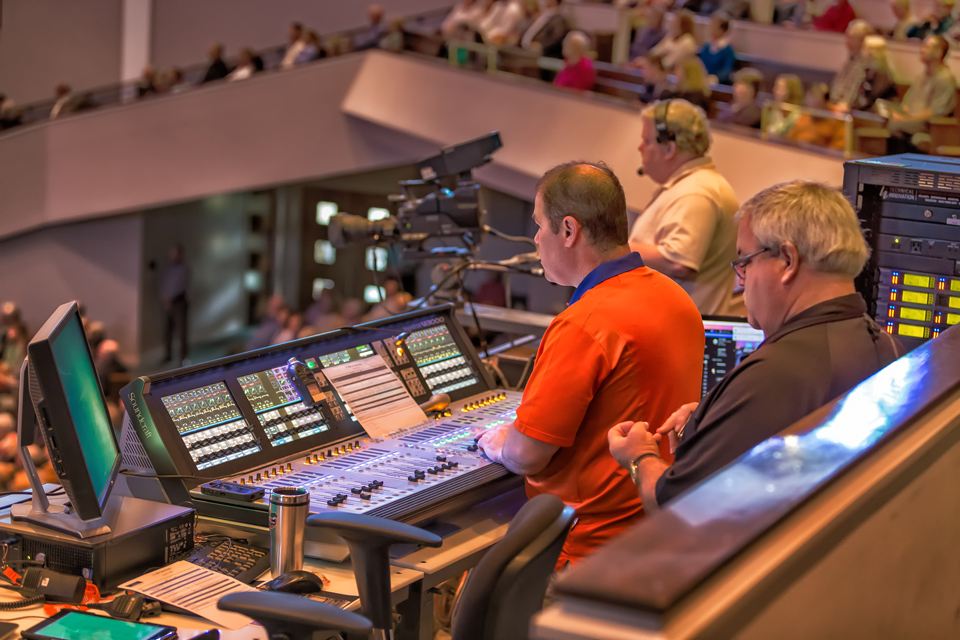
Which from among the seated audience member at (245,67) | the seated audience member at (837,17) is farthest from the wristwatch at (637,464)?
the seated audience member at (245,67)

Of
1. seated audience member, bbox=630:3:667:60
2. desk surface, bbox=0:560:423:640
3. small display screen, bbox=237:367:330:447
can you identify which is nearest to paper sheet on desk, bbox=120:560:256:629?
desk surface, bbox=0:560:423:640

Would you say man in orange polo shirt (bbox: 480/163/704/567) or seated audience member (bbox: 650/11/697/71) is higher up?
seated audience member (bbox: 650/11/697/71)

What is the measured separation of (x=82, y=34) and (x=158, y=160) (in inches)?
116

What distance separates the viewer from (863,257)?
173 centimetres

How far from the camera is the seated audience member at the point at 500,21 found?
10.2 metres

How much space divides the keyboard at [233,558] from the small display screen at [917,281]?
1.72 m

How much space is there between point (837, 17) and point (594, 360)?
850 cm

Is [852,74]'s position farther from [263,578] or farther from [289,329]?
[263,578]

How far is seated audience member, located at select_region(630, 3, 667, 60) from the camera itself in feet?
31.2

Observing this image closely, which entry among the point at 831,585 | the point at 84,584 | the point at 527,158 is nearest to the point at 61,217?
the point at 527,158

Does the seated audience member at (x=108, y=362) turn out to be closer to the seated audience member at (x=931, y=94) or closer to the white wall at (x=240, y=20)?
→ the seated audience member at (x=931, y=94)

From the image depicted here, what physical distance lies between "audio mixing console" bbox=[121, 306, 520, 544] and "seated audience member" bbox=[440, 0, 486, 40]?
7.86 metres

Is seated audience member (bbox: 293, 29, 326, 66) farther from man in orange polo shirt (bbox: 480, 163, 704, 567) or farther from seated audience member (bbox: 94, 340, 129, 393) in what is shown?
man in orange polo shirt (bbox: 480, 163, 704, 567)

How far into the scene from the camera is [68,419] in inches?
65.1
